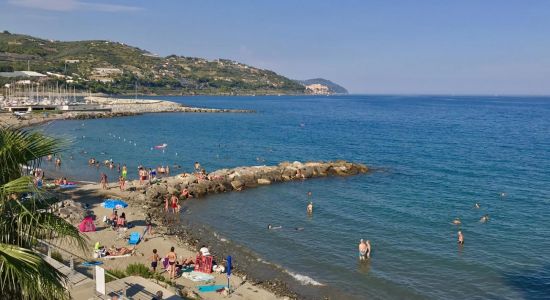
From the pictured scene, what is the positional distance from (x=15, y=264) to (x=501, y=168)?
173 ft

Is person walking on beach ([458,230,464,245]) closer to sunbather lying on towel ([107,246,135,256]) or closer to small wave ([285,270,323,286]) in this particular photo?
small wave ([285,270,323,286])

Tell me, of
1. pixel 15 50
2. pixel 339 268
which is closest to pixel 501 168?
pixel 339 268

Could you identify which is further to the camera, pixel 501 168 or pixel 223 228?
pixel 501 168

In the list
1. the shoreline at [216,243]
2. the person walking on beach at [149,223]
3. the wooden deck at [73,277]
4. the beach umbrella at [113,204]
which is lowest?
the shoreline at [216,243]

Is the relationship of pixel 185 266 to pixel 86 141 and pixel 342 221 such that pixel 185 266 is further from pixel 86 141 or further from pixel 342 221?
pixel 86 141

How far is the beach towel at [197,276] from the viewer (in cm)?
2002

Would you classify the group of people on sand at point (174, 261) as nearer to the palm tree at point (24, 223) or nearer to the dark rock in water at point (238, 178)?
the dark rock in water at point (238, 178)

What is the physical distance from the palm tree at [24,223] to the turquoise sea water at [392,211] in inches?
19.7

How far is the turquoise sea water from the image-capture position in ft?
71.6

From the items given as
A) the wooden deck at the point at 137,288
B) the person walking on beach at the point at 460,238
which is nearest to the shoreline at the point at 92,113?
the wooden deck at the point at 137,288

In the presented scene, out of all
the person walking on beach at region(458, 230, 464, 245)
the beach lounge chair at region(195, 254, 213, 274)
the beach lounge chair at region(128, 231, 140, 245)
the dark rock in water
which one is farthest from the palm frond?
the dark rock in water

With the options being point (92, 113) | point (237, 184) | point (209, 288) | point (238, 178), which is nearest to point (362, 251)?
point (209, 288)

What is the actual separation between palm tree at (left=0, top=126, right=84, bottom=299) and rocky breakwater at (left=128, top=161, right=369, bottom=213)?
26.2m

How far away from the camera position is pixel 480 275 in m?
22.2
